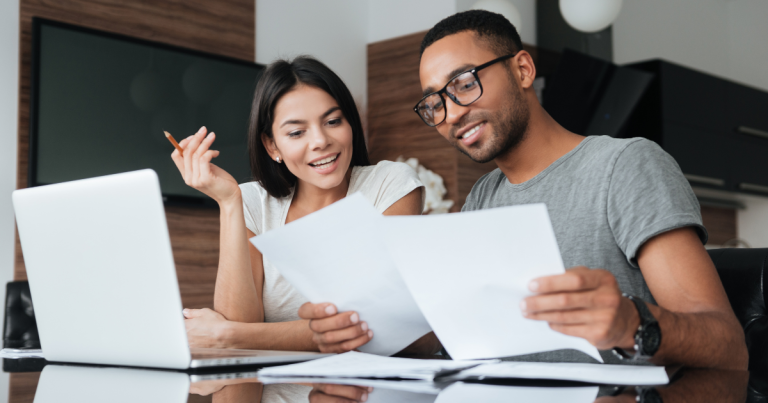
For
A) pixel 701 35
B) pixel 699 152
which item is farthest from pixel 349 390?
pixel 701 35

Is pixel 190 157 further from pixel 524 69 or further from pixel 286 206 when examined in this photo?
pixel 524 69

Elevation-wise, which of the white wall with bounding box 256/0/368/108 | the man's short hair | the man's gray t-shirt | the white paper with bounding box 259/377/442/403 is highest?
the white wall with bounding box 256/0/368/108

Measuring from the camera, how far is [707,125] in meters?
4.11

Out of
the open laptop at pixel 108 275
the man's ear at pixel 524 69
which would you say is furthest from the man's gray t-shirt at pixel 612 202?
the open laptop at pixel 108 275

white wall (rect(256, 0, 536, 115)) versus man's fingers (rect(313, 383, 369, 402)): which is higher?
white wall (rect(256, 0, 536, 115))

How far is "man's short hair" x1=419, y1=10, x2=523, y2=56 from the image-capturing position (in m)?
1.15

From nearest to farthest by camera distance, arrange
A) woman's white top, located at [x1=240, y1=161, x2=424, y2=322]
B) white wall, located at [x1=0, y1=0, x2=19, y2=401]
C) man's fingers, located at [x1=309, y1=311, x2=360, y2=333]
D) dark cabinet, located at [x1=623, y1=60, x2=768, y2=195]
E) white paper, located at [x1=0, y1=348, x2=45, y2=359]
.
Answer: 1. man's fingers, located at [x1=309, y1=311, x2=360, y2=333]
2. white paper, located at [x1=0, y1=348, x2=45, y2=359]
3. woman's white top, located at [x1=240, y1=161, x2=424, y2=322]
4. white wall, located at [x1=0, y1=0, x2=19, y2=401]
5. dark cabinet, located at [x1=623, y1=60, x2=768, y2=195]

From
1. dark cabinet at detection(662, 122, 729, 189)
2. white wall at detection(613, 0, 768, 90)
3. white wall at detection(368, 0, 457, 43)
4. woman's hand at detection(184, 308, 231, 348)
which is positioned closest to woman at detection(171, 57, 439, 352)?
woman's hand at detection(184, 308, 231, 348)

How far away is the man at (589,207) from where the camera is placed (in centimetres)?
66

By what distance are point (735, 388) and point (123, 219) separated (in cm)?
69

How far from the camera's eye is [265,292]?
57.6 inches

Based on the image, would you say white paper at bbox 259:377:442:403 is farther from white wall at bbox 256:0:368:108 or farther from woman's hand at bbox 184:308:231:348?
white wall at bbox 256:0:368:108

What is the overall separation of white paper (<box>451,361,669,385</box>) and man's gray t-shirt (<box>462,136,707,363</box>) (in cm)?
24

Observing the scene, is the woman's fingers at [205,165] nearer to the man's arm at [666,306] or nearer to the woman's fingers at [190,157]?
the woman's fingers at [190,157]
